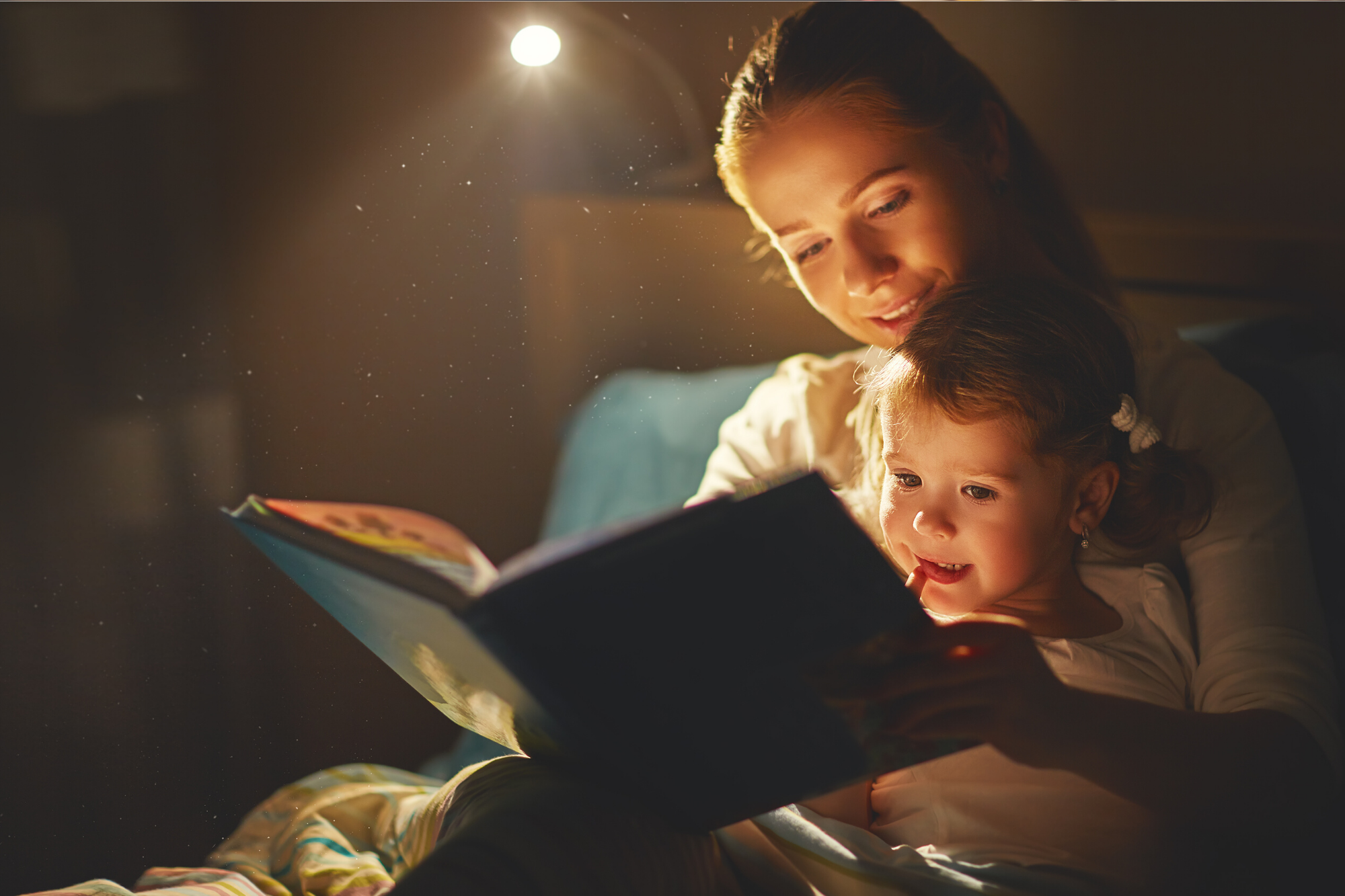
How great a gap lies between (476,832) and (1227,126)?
117 cm

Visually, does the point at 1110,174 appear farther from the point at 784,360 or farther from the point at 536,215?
the point at 536,215

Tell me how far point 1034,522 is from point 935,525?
3.4 inches

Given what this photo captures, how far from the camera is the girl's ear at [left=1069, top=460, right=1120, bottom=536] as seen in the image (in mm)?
750

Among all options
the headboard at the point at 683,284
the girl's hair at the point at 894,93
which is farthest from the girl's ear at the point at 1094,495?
the headboard at the point at 683,284

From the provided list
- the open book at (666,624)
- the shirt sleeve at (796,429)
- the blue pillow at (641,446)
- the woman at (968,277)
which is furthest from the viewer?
the blue pillow at (641,446)

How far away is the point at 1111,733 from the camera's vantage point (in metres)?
0.55

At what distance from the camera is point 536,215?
1.03m

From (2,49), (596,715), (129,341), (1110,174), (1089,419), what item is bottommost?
(596,715)

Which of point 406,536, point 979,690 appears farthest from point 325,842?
point 979,690

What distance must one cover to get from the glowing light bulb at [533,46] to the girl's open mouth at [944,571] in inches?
28.7

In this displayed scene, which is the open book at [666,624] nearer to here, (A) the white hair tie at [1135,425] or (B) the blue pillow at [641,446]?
(A) the white hair tie at [1135,425]

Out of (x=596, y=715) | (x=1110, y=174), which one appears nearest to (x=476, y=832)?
(x=596, y=715)

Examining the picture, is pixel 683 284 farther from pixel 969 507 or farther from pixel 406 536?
pixel 406 536

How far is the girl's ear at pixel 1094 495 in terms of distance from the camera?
75cm
